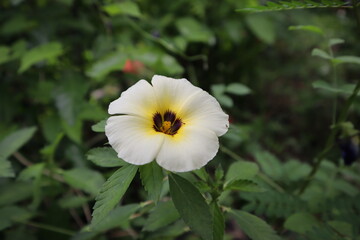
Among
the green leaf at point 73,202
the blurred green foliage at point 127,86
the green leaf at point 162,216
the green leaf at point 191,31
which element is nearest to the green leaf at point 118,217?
the blurred green foliage at point 127,86

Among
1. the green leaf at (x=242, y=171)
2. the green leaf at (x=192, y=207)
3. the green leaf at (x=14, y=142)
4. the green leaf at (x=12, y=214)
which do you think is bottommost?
the green leaf at (x=12, y=214)

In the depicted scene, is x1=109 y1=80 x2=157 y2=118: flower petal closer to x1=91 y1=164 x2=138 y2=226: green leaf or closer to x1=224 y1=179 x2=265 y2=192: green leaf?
x1=91 y1=164 x2=138 y2=226: green leaf

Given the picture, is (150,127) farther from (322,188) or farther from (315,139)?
(315,139)

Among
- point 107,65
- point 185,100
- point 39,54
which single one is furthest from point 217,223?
point 39,54

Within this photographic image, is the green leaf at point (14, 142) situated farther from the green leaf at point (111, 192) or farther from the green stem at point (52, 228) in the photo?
the green leaf at point (111, 192)

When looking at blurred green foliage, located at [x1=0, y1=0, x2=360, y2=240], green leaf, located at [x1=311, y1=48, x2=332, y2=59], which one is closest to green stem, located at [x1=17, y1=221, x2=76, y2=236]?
blurred green foliage, located at [x1=0, y1=0, x2=360, y2=240]

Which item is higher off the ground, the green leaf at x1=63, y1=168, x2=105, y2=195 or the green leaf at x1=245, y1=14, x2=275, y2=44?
the green leaf at x1=245, y1=14, x2=275, y2=44
